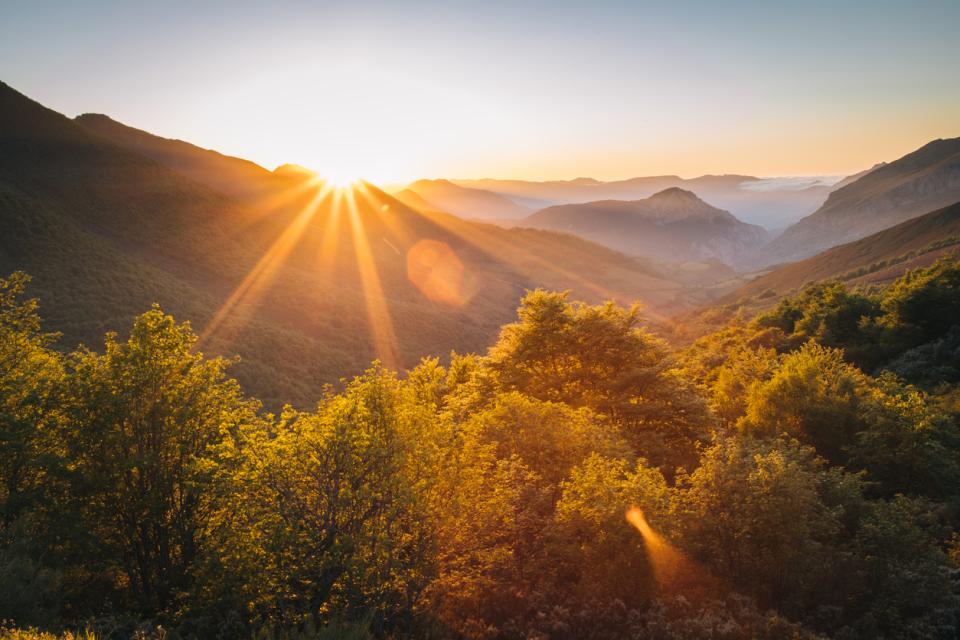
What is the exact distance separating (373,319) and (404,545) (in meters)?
74.9

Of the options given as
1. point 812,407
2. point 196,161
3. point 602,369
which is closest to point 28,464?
point 602,369

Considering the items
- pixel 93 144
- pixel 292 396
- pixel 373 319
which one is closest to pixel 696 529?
pixel 292 396

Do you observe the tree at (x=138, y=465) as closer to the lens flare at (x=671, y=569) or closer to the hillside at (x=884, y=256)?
the lens flare at (x=671, y=569)

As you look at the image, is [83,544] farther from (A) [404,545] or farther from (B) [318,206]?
(B) [318,206]

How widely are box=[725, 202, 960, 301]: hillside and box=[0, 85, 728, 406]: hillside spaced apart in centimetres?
3682

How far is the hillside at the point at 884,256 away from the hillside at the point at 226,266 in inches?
1450

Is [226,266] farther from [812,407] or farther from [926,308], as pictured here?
[926,308]

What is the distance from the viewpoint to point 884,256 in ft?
339

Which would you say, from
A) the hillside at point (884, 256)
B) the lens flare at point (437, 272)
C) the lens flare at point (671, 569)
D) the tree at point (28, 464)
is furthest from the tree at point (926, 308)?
the lens flare at point (437, 272)

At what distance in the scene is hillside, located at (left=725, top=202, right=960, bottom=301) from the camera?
79.8 m

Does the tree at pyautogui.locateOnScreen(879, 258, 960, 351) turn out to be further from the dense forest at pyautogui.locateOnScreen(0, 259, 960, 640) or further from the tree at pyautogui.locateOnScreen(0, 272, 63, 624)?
the tree at pyautogui.locateOnScreen(0, 272, 63, 624)

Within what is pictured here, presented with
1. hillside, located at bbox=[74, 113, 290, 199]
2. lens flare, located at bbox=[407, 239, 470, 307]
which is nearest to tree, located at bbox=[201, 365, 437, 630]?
lens flare, located at bbox=[407, 239, 470, 307]

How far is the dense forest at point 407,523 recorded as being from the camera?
11.7 meters

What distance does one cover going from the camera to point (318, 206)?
491 ft
